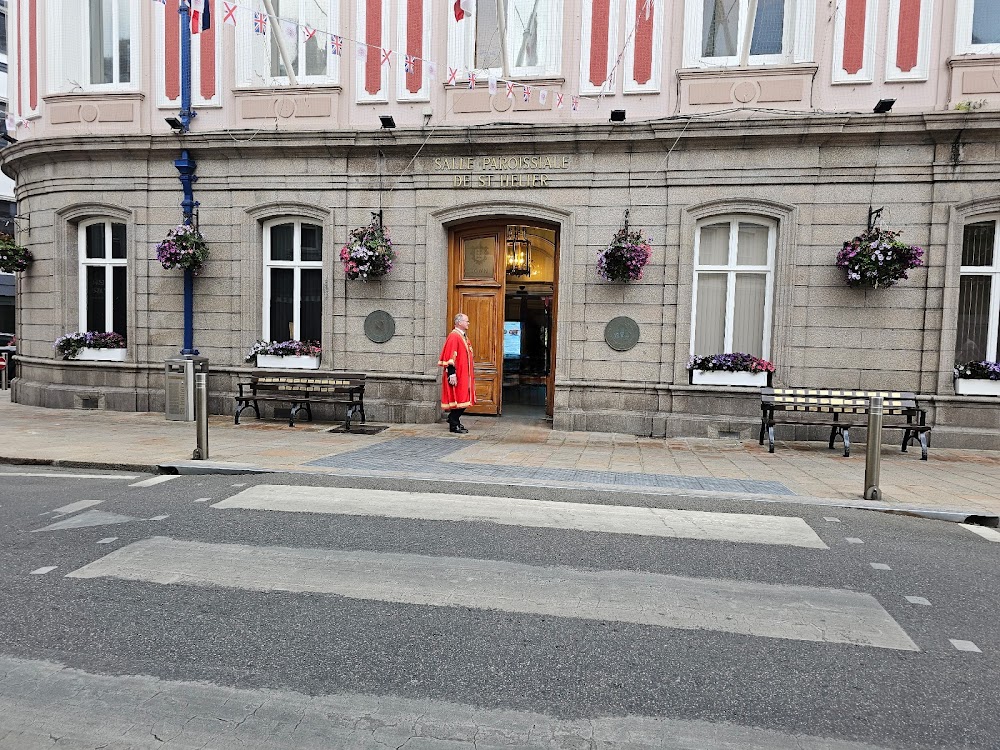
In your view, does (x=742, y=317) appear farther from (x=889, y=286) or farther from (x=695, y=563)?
(x=695, y=563)

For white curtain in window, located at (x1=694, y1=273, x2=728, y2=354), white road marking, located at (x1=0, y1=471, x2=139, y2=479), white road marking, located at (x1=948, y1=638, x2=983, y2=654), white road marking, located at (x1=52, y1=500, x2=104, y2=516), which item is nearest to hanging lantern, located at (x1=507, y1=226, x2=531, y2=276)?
white curtain in window, located at (x1=694, y1=273, x2=728, y2=354)

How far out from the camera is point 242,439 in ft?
32.4

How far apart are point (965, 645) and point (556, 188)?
30.9ft

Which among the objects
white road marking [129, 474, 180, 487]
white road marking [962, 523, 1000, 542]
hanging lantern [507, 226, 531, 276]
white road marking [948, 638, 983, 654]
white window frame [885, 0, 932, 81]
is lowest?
white road marking [129, 474, 180, 487]

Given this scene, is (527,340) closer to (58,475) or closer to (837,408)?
(837,408)

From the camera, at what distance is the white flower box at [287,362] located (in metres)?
12.4

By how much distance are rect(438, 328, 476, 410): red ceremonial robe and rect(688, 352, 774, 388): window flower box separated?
12.7ft

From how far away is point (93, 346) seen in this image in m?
13.1

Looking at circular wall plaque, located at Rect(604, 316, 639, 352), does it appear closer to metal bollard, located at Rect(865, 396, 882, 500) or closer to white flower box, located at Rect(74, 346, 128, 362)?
metal bollard, located at Rect(865, 396, 882, 500)

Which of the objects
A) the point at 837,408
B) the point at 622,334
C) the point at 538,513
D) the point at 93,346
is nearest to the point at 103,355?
the point at 93,346

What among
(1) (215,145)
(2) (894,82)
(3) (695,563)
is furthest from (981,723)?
(1) (215,145)

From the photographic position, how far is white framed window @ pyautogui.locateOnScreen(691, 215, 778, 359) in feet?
36.8

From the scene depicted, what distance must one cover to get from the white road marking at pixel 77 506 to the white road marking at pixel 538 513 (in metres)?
1.12

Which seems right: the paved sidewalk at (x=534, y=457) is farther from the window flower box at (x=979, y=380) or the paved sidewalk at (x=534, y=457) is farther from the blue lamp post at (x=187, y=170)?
the blue lamp post at (x=187, y=170)
